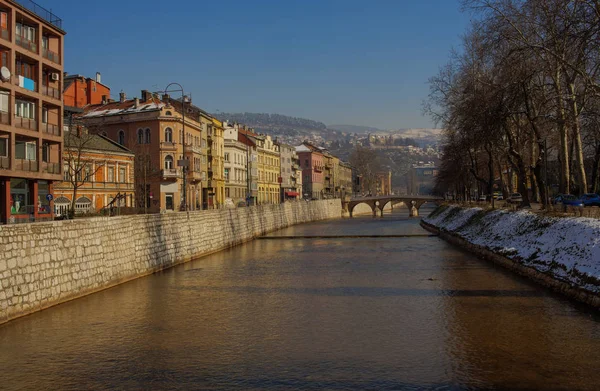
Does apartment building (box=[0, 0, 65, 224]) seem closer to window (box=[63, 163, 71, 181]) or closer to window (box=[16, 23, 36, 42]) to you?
window (box=[16, 23, 36, 42])

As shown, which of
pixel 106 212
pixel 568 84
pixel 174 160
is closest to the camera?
pixel 568 84

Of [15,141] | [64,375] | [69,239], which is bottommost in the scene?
[64,375]

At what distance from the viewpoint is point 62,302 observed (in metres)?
21.2

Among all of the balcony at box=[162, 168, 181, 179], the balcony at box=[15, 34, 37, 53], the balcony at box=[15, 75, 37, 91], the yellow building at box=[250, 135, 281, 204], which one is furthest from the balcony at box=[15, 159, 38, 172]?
the yellow building at box=[250, 135, 281, 204]

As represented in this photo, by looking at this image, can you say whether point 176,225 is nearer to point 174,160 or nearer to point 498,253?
point 498,253

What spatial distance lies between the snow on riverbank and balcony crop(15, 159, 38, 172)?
3159 cm

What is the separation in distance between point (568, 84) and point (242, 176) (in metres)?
73.2

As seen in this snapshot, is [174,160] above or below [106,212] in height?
above

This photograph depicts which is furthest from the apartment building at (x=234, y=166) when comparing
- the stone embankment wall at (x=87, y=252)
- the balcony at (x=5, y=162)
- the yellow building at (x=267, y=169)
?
the balcony at (x=5, y=162)

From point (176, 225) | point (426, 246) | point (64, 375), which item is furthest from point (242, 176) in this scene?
point (64, 375)

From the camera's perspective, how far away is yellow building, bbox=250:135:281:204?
373 feet

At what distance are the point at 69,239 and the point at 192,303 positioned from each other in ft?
16.5

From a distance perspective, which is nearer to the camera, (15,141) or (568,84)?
(568,84)

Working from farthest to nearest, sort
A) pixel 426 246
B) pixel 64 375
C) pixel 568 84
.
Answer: pixel 426 246, pixel 568 84, pixel 64 375
